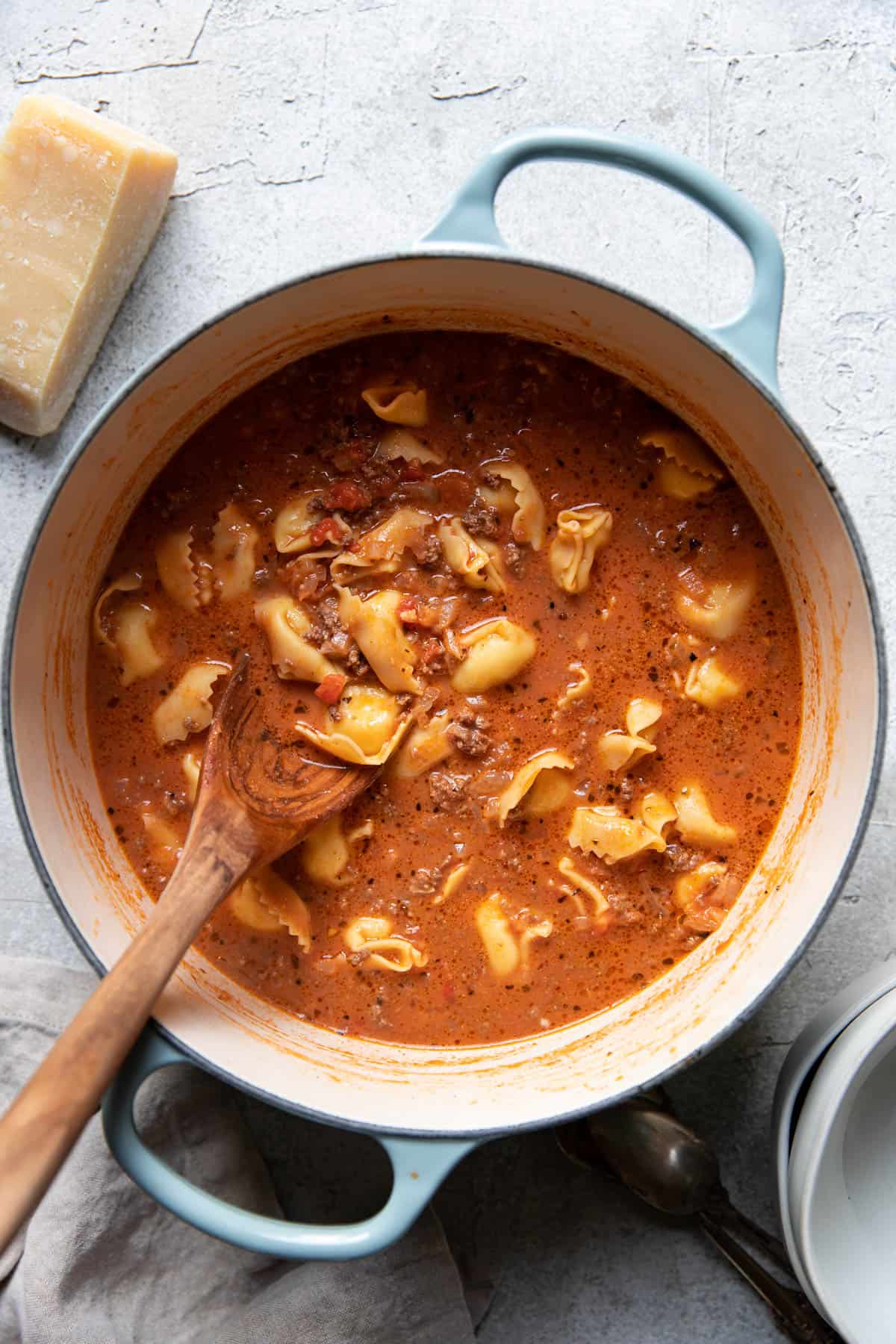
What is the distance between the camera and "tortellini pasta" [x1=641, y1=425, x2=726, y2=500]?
9.98ft

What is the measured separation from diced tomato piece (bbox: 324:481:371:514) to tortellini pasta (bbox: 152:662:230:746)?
514mm

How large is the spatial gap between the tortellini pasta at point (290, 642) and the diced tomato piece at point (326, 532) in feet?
0.57

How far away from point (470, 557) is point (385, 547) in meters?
0.23

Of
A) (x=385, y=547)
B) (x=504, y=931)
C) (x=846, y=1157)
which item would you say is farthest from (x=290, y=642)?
(x=846, y=1157)

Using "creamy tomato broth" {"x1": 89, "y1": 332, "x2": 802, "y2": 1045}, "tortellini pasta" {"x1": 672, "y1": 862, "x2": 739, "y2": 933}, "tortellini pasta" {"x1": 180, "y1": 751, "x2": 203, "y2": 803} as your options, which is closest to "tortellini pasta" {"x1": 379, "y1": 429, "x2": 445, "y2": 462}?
"creamy tomato broth" {"x1": 89, "y1": 332, "x2": 802, "y2": 1045}

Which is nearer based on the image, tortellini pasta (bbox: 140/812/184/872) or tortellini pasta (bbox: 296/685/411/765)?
tortellini pasta (bbox: 296/685/411/765)

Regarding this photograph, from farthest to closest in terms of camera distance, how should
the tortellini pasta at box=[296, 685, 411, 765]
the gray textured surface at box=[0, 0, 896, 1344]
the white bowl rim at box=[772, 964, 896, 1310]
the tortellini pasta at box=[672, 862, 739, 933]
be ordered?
the gray textured surface at box=[0, 0, 896, 1344] < the tortellini pasta at box=[672, 862, 739, 933] < the tortellini pasta at box=[296, 685, 411, 765] < the white bowl rim at box=[772, 964, 896, 1310]

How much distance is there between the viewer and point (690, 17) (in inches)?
127

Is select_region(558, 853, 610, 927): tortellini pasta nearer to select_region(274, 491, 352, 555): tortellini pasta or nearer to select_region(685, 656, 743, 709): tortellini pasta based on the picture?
select_region(685, 656, 743, 709): tortellini pasta

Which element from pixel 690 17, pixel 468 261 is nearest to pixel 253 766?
pixel 468 261

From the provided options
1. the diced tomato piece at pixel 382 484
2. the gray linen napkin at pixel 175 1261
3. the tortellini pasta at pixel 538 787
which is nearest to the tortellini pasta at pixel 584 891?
the tortellini pasta at pixel 538 787

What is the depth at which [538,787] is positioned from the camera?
3020mm

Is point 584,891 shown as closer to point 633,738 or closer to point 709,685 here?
point 633,738

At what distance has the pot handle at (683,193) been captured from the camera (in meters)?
2.54
